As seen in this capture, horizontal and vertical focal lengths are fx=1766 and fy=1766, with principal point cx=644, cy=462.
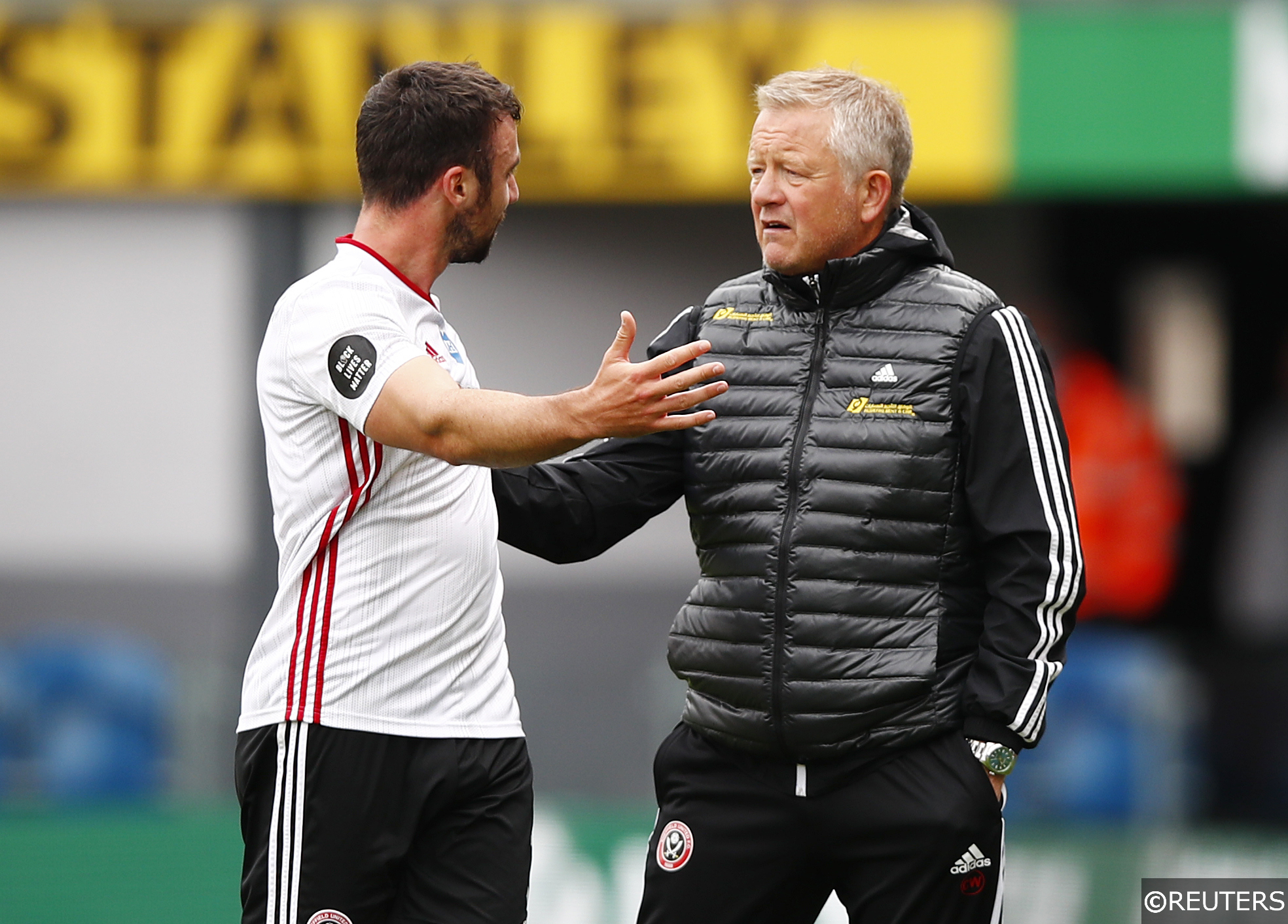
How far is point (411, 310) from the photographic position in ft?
9.92

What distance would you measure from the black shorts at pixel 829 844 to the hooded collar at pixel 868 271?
0.81 metres

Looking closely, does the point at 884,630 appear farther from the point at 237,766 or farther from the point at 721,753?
the point at 237,766

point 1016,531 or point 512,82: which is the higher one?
point 512,82

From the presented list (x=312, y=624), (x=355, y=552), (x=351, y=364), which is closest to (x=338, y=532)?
(x=355, y=552)

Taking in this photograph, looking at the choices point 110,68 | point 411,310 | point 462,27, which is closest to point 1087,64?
point 462,27

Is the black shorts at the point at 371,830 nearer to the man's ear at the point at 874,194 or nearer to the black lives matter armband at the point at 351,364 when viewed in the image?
the black lives matter armband at the point at 351,364

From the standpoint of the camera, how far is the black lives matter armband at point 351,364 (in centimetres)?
282

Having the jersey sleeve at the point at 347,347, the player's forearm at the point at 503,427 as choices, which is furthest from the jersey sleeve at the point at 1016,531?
the jersey sleeve at the point at 347,347

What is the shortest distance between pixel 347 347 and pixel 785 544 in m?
0.83

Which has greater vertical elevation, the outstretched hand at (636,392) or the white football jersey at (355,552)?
the outstretched hand at (636,392)

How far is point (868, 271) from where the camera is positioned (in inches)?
124

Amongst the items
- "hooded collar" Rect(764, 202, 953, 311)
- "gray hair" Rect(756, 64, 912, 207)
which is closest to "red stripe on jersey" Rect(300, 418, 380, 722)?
"hooded collar" Rect(764, 202, 953, 311)

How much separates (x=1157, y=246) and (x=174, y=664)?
16.7 ft

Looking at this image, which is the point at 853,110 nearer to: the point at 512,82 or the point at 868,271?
the point at 868,271
